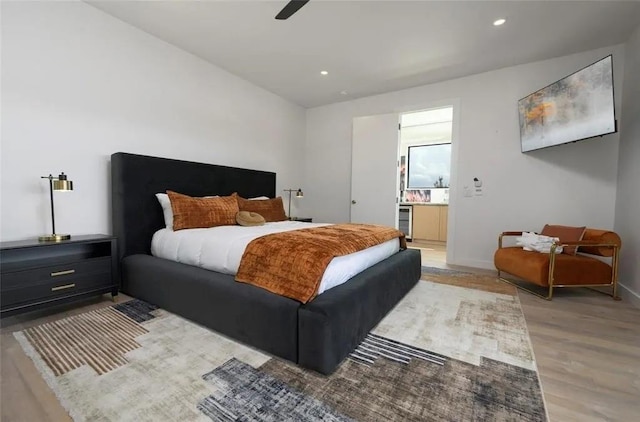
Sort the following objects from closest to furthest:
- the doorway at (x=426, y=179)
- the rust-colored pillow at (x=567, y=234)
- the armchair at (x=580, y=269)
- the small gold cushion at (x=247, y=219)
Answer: the armchair at (x=580, y=269)
the rust-colored pillow at (x=567, y=234)
the small gold cushion at (x=247, y=219)
the doorway at (x=426, y=179)

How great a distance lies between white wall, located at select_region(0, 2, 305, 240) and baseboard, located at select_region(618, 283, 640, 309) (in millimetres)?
4735

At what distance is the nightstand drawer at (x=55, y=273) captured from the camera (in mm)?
1894

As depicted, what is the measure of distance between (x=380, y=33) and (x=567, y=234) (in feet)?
9.68

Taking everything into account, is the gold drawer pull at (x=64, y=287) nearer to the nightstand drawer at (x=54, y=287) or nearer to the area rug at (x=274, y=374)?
the nightstand drawer at (x=54, y=287)

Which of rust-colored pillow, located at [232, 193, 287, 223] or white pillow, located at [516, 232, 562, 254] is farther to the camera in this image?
rust-colored pillow, located at [232, 193, 287, 223]

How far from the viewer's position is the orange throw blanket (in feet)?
5.12

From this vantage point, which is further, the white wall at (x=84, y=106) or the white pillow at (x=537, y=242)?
the white pillow at (x=537, y=242)

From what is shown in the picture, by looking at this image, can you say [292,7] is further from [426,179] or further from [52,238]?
[426,179]

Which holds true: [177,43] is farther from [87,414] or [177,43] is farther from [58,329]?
[87,414]

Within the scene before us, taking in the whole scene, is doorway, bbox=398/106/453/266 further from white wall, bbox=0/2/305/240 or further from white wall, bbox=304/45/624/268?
white wall, bbox=0/2/305/240

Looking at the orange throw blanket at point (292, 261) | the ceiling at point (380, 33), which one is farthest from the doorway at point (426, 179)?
the orange throw blanket at point (292, 261)

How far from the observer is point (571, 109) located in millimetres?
2834

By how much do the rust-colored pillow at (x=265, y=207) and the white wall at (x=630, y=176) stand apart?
372 centimetres

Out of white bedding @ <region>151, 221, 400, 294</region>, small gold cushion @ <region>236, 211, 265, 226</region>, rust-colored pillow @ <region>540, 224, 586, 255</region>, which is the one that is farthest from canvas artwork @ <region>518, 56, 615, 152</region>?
small gold cushion @ <region>236, 211, 265, 226</region>
